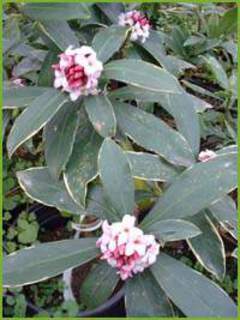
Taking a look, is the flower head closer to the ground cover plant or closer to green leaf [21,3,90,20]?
the ground cover plant

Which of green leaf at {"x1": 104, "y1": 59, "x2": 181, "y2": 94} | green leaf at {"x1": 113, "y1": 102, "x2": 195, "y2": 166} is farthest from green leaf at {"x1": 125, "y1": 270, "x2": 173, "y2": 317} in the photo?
green leaf at {"x1": 104, "y1": 59, "x2": 181, "y2": 94}

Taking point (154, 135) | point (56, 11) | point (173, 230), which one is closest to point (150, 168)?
point (154, 135)

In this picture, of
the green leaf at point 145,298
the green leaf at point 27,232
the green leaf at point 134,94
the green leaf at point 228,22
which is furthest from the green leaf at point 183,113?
the green leaf at point 27,232

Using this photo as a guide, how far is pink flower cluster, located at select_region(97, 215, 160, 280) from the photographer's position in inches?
33.0

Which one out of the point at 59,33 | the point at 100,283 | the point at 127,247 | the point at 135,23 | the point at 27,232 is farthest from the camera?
the point at 27,232

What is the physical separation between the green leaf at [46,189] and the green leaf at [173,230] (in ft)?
0.55

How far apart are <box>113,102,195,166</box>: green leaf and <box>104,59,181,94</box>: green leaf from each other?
0.35 feet

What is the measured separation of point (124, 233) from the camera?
85cm

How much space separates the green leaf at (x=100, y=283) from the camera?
38.2 inches

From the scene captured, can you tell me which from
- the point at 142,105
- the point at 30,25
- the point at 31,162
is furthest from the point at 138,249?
the point at 31,162

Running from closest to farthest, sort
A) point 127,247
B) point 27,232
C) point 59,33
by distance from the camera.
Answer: point 127,247 < point 59,33 < point 27,232

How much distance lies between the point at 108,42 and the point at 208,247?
0.47m

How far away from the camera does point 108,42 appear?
102cm

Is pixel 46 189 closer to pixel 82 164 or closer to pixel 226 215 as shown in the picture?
pixel 82 164
